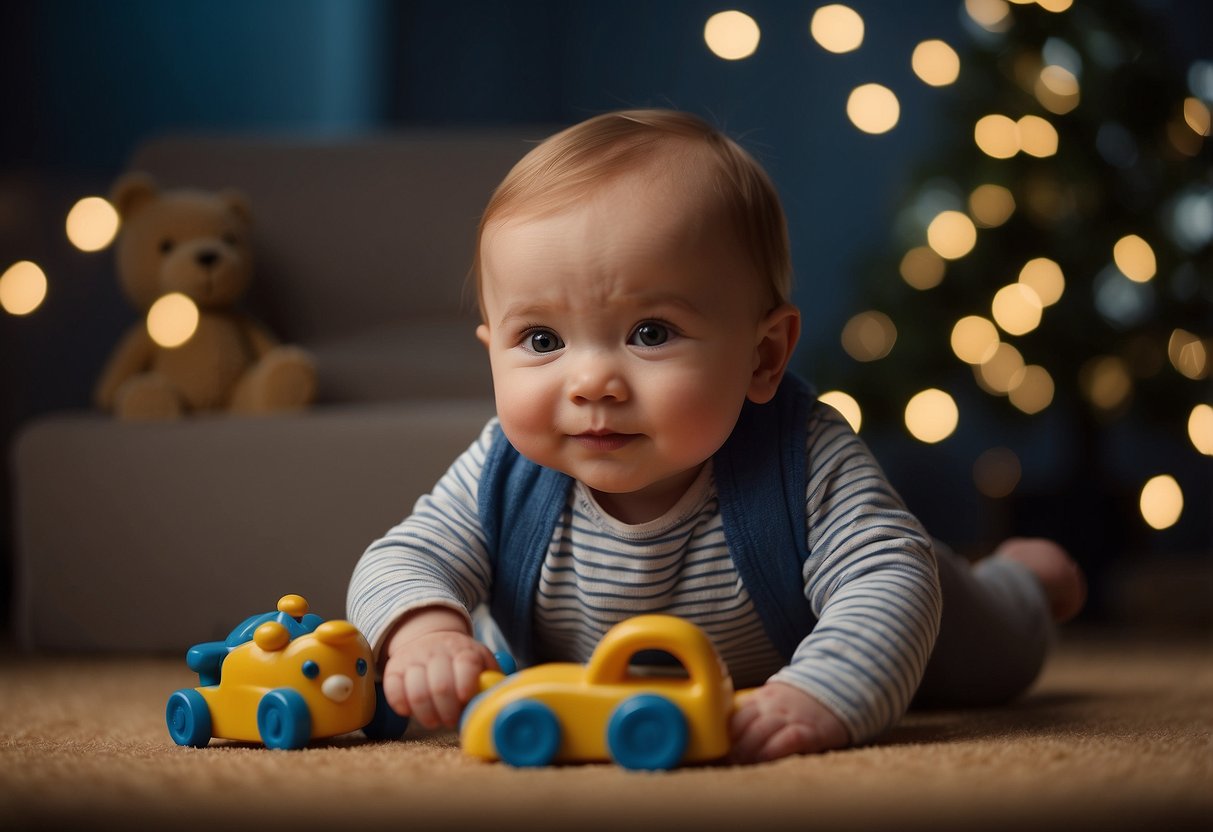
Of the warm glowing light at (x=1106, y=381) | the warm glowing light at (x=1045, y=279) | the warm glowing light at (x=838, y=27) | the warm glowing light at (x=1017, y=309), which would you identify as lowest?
the warm glowing light at (x=1106, y=381)

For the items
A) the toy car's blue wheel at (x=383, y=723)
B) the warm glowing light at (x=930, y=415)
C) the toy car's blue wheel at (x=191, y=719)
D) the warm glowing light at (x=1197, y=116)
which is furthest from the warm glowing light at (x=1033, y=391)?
the toy car's blue wheel at (x=191, y=719)

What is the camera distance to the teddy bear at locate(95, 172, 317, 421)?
1.54 m

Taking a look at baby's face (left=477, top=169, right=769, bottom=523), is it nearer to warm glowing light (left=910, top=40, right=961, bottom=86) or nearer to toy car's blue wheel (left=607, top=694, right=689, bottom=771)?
toy car's blue wheel (left=607, top=694, right=689, bottom=771)

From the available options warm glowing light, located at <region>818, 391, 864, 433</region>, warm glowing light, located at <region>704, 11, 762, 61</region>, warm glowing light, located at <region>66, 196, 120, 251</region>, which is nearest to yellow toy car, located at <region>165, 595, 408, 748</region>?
warm glowing light, located at <region>66, 196, 120, 251</region>

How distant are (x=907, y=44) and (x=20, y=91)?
1732 mm

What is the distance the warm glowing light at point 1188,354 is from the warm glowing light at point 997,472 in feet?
1.14

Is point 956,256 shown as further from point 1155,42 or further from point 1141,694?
point 1141,694

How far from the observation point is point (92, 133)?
2.33 meters

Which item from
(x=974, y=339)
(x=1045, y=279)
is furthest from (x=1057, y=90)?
(x=974, y=339)

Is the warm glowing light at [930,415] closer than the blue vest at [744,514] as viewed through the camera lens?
No

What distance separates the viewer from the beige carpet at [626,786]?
582mm

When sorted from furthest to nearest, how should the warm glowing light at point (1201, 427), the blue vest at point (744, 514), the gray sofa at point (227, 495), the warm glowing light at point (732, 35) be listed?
the warm glowing light at point (732, 35), the warm glowing light at point (1201, 427), the gray sofa at point (227, 495), the blue vest at point (744, 514)

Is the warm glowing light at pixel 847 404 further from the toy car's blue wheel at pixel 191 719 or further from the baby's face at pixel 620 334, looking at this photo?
the toy car's blue wheel at pixel 191 719

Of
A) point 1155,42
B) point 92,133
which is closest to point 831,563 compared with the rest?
point 1155,42
